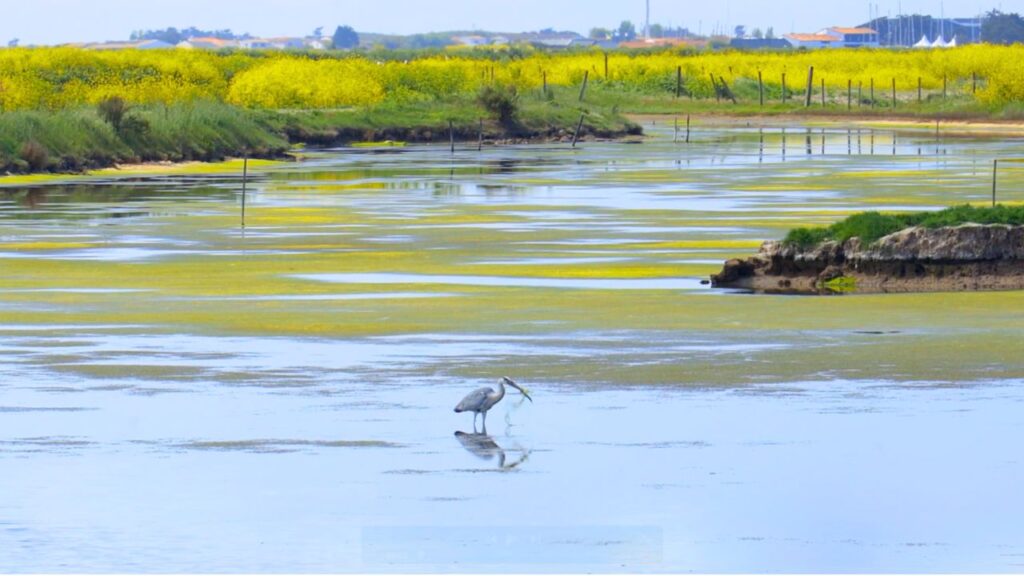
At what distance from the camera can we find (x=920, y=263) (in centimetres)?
2403

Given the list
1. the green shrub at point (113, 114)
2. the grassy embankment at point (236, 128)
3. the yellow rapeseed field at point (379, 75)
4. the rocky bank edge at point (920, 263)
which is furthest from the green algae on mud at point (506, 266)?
the yellow rapeseed field at point (379, 75)

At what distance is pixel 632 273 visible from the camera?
26547 mm

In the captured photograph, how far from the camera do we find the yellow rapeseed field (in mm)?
83438

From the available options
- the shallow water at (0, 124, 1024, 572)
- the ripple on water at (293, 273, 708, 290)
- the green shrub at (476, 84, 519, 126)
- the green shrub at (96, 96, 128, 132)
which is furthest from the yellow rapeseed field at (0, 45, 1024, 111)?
the shallow water at (0, 124, 1024, 572)

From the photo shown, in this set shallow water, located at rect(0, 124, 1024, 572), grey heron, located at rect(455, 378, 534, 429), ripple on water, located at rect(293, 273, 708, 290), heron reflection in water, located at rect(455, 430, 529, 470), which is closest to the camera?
shallow water, located at rect(0, 124, 1024, 572)

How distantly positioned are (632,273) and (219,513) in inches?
→ 596

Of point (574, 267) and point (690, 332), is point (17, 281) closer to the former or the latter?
point (574, 267)

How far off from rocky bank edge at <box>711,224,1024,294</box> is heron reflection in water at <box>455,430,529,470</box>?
33.4 feet

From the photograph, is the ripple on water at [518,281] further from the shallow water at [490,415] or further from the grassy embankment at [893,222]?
the grassy embankment at [893,222]

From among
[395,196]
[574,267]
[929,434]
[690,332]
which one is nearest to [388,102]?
[395,196]

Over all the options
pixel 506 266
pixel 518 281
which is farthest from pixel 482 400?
pixel 506 266

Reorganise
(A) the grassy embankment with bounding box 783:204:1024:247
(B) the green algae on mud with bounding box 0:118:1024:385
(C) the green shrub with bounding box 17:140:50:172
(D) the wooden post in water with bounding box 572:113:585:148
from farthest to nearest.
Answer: (D) the wooden post in water with bounding box 572:113:585:148
(C) the green shrub with bounding box 17:140:50:172
(A) the grassy embankment with bounding box 783:204:1024:247
(B) the green algae on mud with bounding box 0:118:1024:385

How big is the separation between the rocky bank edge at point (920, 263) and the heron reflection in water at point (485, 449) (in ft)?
33.4

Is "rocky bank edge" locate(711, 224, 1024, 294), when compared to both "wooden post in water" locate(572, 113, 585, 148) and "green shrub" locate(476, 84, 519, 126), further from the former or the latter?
"green shrub" locate(476, 84, 519, 126)
